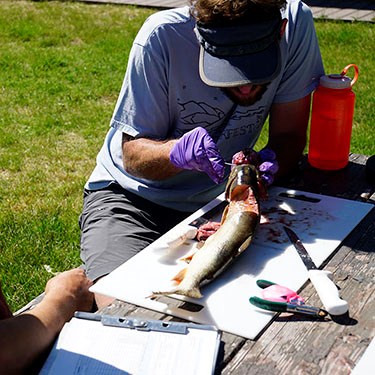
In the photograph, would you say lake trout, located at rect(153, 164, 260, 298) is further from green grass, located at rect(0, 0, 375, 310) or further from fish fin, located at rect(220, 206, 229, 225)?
green grass, located at rect(0, 0, 375, 310)

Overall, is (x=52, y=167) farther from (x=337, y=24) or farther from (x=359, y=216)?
(x=337, y=24)

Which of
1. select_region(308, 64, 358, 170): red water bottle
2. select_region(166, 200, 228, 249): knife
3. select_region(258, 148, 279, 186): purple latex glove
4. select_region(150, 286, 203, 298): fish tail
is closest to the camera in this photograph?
select_region(150, 286, 203, 298): fish tail

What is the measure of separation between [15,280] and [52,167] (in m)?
1.55

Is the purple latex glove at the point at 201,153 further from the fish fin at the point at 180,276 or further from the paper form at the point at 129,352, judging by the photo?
the paper form at the point at 129,352

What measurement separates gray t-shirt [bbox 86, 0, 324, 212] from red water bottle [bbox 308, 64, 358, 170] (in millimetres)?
160

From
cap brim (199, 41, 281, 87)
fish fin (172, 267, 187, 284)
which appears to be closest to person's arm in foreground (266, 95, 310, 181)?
cap brim (199, 41, 281, 87)

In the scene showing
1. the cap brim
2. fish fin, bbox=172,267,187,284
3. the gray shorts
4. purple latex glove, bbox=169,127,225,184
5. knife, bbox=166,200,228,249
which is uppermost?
the cap brim

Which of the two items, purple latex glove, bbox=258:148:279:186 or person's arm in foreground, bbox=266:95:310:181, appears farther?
person's arm in foreground, bbox=266:95:310:181

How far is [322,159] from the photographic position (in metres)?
3.01

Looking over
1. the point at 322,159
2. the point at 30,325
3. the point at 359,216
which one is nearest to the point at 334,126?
the point at 322,159

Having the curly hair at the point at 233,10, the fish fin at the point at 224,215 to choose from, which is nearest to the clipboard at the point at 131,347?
the fish fin at the point at 224,215

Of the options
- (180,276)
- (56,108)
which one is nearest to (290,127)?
(180,276)

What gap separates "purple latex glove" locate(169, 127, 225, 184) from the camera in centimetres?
252

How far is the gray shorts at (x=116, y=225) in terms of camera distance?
108 inches
